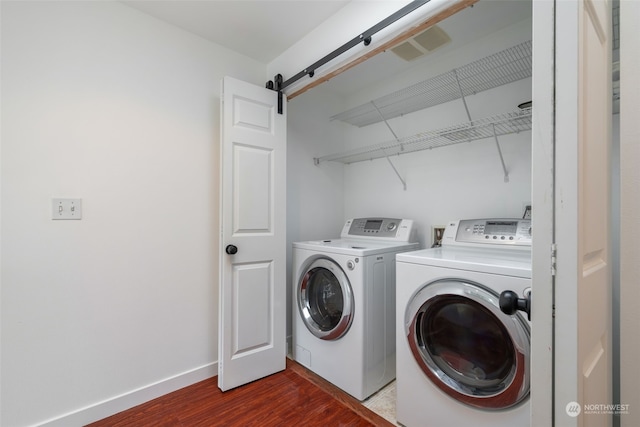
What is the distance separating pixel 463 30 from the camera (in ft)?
6.02

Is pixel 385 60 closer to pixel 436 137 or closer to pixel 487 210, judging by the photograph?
pixel 436 137

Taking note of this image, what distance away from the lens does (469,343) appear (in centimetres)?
131

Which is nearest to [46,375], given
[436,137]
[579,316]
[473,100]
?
[579,316]

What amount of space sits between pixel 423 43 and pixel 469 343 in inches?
70.3

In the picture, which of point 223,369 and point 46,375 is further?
point 223,369

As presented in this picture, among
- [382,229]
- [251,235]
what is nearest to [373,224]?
[382,229]

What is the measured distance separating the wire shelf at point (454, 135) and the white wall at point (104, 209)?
127cm

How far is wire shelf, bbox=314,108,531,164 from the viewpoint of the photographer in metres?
1.55

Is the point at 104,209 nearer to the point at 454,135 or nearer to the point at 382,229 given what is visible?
the point at 382,229

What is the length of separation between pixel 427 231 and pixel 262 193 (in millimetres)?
1297

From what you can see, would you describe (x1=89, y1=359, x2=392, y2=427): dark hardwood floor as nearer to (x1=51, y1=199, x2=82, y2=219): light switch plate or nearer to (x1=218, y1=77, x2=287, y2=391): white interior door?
(x1=218, y1=77, x2=287, y2=391): white interior door

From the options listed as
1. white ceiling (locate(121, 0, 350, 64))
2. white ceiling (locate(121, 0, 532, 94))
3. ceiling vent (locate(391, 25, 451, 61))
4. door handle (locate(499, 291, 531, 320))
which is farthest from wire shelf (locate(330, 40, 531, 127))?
door handle (locate(499, 291, 531, 320))

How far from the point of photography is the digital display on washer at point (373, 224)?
2.25 meters

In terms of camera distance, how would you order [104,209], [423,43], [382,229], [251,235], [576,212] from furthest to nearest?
[382,229]
[251,235]
[423,43]
[104,209]
[576,212]
